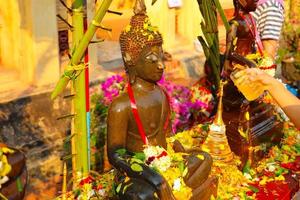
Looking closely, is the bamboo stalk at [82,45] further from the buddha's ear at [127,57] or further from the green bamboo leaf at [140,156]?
the green bamboo leaf at [140,156]

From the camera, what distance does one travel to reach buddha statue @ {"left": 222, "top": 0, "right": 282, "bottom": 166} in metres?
3.30

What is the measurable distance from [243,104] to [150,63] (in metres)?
1.14

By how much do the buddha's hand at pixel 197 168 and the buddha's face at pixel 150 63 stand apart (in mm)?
542

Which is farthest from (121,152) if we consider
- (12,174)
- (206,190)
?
(12,174)

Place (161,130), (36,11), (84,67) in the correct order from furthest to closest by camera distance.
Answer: (36,11) < (161,130) < (84,67)

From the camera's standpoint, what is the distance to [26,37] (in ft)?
14.6

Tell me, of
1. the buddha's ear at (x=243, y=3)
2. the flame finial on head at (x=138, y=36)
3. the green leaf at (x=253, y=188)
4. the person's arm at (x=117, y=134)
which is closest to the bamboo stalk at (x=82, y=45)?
the flame finial on head at (x=138, y=36)

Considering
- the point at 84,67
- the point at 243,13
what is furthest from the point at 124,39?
the point at 243,13

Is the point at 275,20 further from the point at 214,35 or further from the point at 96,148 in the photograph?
the point at 96,148

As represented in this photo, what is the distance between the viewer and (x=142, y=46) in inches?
98.9

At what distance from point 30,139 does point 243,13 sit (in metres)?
2.39

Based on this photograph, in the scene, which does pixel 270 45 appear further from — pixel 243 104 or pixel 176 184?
pixel 176 184

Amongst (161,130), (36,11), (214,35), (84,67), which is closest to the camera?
(84,67)

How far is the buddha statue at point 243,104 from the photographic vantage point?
3.30 m
